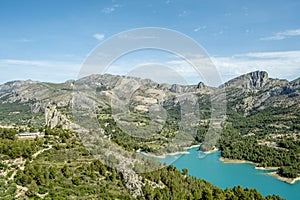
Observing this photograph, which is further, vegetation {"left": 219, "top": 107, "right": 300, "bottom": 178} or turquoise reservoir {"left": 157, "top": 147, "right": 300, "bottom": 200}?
vegetation {"left": 219, "top": 107, "right": 300, "bottom": 178}

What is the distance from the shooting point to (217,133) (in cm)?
4544

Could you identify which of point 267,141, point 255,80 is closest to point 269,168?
point 267,141

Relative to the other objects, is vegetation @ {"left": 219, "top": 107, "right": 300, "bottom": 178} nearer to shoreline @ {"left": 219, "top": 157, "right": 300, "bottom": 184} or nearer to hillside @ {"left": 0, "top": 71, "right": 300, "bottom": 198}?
hillside @ {"left": 0, "top": 71, "right": 300, "bottom": 198}

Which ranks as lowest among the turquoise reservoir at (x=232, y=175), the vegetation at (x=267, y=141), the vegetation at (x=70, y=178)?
the turquoise reservoir at (x=232, y=175)

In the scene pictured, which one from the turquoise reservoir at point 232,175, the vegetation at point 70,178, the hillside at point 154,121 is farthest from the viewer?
the turquoise reservoir at point 232,175

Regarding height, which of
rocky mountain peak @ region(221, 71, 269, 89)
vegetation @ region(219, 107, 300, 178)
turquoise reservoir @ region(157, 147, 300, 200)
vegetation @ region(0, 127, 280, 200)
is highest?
rocky mountain peak @ region(221, 71, 269, 89)

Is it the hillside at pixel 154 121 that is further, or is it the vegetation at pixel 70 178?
the hillside at pixel 154 121

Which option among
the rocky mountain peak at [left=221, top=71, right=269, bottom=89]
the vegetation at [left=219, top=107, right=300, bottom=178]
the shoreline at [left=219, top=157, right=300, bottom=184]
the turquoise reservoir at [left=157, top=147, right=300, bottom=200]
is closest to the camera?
the turquoise reservoir at [left=157, top=147, right=300, bottom=200]

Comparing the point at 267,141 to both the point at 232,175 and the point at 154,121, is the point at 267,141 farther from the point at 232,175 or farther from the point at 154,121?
the point at 154,121

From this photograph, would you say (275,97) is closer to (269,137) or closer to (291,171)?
(269,137)

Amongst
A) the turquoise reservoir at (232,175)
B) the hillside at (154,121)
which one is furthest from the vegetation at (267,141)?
the turquoise reservoir at (232,175)

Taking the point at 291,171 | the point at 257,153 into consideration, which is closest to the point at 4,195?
the point at 291,171

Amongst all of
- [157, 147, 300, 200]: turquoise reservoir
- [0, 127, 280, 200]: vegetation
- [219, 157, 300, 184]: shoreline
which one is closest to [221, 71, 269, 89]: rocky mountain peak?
[157, 147, 300, 200]: turquoise reservoir

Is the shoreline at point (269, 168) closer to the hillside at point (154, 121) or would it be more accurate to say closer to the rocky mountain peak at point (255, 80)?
the hillside at point (154, 121)
